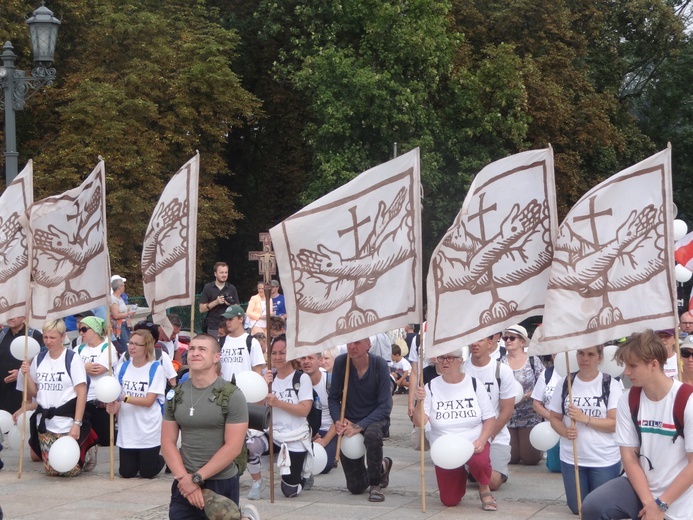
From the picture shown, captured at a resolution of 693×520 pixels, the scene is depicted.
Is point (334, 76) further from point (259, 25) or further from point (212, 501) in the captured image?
point (212, 501)

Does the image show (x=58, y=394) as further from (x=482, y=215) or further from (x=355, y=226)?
(x=482, y=215)

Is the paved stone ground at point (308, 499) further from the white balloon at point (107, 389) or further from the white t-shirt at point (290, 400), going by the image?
the white balloon at point (107, 389)

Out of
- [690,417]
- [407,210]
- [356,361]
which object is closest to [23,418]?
[356,361]

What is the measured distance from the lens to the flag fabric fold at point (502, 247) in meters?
9.03

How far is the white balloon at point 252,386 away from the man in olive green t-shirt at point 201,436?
8.12 ft

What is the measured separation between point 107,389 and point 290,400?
6.49ft

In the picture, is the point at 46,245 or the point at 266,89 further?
the point at 266,89

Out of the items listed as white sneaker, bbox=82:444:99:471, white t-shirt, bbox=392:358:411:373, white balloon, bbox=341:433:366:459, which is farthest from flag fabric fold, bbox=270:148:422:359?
white t-shirt, bbox=392:358:411:373

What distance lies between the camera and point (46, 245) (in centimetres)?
1193

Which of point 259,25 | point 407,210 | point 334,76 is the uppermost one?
point 259,25

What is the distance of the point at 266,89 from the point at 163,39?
17.9ft

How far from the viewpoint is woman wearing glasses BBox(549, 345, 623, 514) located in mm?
8586

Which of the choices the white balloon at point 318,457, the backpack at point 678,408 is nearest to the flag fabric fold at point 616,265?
the backpack at point 678,408

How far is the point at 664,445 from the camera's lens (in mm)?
6121
